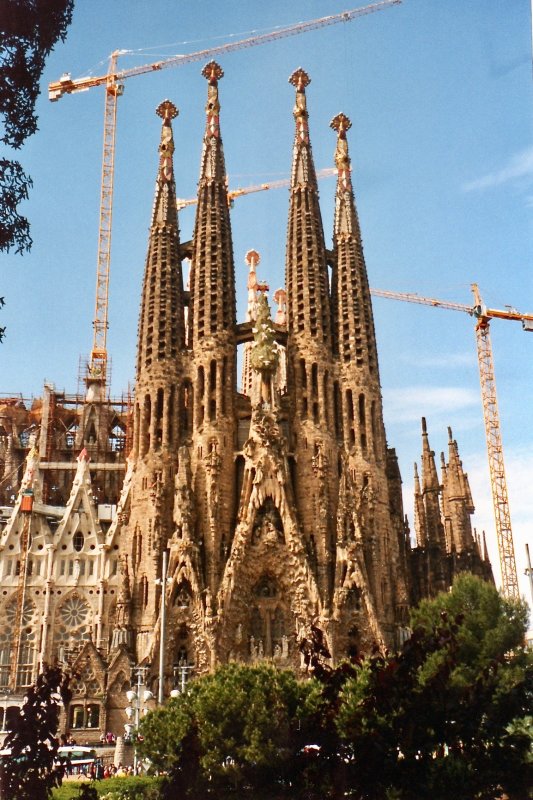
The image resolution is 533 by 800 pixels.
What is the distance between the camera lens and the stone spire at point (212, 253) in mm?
53188

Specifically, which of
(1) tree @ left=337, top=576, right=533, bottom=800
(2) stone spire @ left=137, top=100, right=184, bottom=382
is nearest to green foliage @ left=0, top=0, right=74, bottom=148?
(1) tree @ left=337, top=576, right=533, bottom=800

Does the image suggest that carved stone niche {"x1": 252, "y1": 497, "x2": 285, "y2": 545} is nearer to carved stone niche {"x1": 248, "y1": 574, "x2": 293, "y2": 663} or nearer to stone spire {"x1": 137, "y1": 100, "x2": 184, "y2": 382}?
carved stone niche {"x1": 248, "y1": 574, "x2": 293, "y2": 663}

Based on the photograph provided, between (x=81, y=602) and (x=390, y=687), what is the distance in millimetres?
42041

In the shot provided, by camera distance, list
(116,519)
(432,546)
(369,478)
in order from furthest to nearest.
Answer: (432,546)
(116,519)
(369,478)

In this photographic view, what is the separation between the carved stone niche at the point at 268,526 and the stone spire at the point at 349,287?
11.3 m

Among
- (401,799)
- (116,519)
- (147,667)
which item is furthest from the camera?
(116,519)

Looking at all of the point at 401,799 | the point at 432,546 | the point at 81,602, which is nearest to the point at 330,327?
the point at 432,546

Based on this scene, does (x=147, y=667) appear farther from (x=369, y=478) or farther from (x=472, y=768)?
(x=472, y=768)

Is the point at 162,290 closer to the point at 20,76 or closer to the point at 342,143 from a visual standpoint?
the point at 342,143

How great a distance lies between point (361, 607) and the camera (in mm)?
45500

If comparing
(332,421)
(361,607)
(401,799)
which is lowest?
(401,799)

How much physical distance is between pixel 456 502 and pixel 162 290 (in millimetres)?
29547

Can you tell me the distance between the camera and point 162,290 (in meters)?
53.8

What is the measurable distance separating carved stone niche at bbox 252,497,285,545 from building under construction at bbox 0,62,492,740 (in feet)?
0.35
